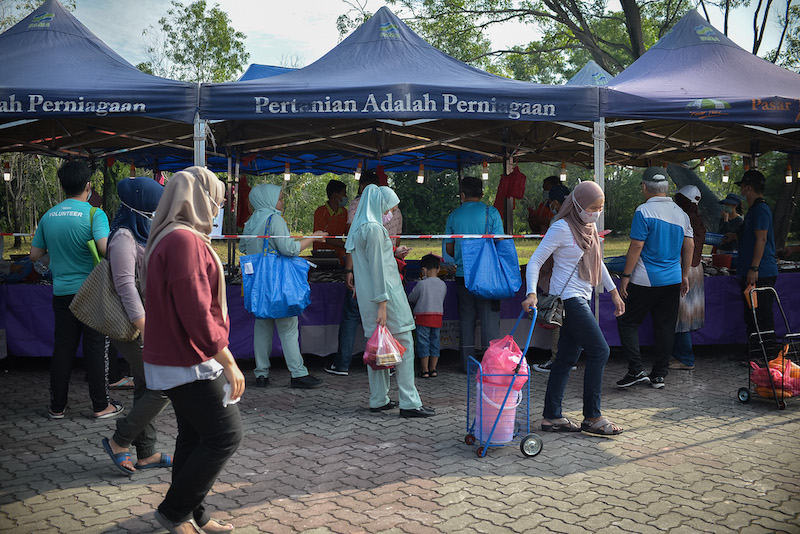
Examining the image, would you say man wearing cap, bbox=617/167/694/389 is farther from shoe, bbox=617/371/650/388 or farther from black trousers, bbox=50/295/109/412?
black trousers, bbox=50/295/109/412

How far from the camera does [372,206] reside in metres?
5.22

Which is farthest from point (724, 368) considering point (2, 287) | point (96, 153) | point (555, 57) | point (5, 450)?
point (555, 57)

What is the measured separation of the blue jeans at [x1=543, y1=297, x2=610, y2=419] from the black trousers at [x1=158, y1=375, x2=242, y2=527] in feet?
8.57

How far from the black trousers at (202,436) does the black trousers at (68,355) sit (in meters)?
2.68

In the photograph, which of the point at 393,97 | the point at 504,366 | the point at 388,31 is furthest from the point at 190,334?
the point at 388,31

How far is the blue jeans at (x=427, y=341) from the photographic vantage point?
6.92 m

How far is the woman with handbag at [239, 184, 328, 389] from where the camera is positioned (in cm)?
625

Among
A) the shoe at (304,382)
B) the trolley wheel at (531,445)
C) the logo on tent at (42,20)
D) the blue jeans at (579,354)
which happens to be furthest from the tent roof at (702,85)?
the logo on tent at (42,20)

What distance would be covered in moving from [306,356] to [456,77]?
141 inches

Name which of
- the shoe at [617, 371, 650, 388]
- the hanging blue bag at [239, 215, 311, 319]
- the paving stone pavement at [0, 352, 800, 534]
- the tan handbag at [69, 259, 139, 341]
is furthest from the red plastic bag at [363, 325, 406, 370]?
the shoe at [617, 371, 650, 388]

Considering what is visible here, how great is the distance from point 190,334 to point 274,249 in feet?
A: 11.8

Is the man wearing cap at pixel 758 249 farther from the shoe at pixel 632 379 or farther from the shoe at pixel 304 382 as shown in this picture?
the shoe at pixel 304 382

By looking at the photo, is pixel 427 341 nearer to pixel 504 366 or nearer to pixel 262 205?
pixel 262 205

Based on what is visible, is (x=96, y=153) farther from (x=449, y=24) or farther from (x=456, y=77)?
(x=449, y=24)
